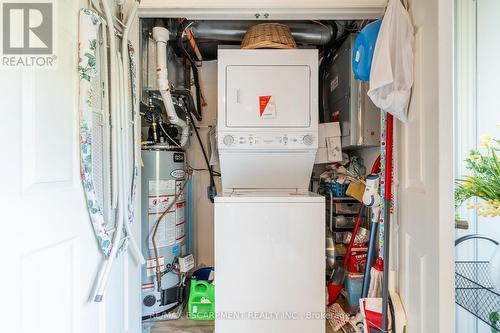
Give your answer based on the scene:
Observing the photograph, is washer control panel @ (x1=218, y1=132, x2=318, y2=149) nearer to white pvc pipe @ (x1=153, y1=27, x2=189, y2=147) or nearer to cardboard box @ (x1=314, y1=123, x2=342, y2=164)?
cardboard box @ (x1=314, y1=123, x2=342, y2=164)

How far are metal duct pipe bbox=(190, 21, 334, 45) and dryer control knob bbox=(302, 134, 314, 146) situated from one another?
2.79ft

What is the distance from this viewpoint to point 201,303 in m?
1.77

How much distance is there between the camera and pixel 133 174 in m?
1.44

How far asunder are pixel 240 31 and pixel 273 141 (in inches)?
37.2

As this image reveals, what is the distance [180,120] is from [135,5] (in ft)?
2.72

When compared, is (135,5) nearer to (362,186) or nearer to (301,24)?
(301,24)

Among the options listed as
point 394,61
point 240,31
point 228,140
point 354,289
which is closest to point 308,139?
point 228,140

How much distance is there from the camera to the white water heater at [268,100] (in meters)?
1.66

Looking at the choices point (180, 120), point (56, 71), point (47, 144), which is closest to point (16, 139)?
point (47, 144)

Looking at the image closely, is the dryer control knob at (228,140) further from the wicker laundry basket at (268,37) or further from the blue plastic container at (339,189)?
the blue plastic container at (339,189)

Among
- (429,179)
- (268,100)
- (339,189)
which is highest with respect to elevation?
(268,100)

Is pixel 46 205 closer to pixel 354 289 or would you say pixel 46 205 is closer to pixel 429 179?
pixel 429 179

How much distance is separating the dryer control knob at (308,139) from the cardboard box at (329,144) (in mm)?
377

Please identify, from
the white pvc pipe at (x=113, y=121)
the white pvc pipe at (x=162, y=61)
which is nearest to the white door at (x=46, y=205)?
the white pvc pipe at (x=113, y=121)
